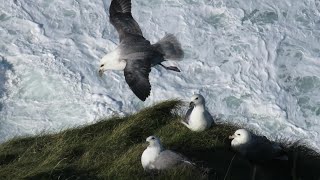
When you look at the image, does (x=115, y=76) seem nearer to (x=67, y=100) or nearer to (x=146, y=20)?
(x=67, y=100)

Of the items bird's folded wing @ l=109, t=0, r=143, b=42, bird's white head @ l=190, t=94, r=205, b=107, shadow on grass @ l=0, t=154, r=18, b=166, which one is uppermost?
bird's folded wing @ l=109, t=0, r=143, b=42

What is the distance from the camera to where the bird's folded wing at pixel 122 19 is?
857 cm

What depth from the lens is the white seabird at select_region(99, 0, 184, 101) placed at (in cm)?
771

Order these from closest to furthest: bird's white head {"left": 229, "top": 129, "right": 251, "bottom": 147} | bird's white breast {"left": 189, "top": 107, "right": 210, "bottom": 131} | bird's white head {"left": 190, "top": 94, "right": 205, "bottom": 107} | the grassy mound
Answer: the grassy mound → bird's white head {"left": 229, "top": 129, "right": 251, "bottom": 147} → bird's white breast {"left": 189, "top": 107, "right": 210, "bottom": 131} → bird's white head {"left": 190, "top": 94, "right": 205, "bottom": 107}

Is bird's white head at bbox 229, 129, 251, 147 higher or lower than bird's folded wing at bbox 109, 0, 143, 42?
lower

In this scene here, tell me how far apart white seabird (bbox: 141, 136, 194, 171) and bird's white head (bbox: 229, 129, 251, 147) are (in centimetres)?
86

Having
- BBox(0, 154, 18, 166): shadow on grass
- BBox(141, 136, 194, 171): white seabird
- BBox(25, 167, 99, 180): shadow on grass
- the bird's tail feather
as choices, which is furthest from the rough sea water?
BBox(25, 167, 99, 180): shadow on grass

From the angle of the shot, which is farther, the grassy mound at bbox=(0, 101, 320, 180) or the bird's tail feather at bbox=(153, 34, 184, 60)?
the bird's tail feather at bbox=(153, 34, 184, 60)

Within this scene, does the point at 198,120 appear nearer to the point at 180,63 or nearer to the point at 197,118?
the point at 197,118

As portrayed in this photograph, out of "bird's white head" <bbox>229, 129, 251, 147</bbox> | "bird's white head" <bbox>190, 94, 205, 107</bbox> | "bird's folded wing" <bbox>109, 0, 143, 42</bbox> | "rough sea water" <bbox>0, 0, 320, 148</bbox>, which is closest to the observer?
"bird's white head" <bbox>229, 129, 251, 147</bbox>

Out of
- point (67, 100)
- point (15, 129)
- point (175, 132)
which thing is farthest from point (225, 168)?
point (67, 100)

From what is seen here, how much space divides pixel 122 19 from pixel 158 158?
2.80 metres

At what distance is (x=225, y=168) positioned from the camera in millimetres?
6789

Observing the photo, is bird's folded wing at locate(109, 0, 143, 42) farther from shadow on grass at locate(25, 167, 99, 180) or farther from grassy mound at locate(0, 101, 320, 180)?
shadow on grass at locate(25, 167, 99, 180)
